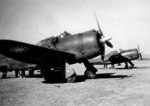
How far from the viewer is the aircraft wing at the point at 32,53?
27.9 feet

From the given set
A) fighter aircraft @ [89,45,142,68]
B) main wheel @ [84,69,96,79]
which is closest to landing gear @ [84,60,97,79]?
main wheel @ [84,69,96,79]

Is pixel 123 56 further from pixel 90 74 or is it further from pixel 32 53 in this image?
pixel 32 53

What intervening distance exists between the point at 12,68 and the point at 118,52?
1540 cm

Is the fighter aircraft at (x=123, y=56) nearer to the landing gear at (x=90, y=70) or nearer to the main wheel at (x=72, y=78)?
the landing gear at (x=90, y=70)

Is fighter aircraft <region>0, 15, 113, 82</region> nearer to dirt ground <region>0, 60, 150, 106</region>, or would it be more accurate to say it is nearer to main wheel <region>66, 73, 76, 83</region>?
main wheel <region>66, 73, 76, 83</region>

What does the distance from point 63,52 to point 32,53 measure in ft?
5.55

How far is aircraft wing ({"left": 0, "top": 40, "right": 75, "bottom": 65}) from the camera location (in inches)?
334

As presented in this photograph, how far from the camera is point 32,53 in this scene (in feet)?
30.7

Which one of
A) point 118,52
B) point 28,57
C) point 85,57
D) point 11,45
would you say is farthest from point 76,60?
point 118,52

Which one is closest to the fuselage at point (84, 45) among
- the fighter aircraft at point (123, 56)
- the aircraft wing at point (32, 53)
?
the aircraft wing at point (32, 53)

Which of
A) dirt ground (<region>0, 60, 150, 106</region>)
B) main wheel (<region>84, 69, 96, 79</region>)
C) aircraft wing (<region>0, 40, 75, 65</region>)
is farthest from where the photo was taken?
main wheel (<region>84, 69, 96, 79</region>)

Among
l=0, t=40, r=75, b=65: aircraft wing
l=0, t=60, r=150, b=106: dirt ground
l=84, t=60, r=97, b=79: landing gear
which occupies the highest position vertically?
l=0, t=40, r=75, b=65: aircraft wing

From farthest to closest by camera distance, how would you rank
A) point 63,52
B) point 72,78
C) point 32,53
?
point 72,78 → point 63,52 → point 32,53

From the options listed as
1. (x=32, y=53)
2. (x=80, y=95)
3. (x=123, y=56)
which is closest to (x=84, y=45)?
(x=32, y=53)
